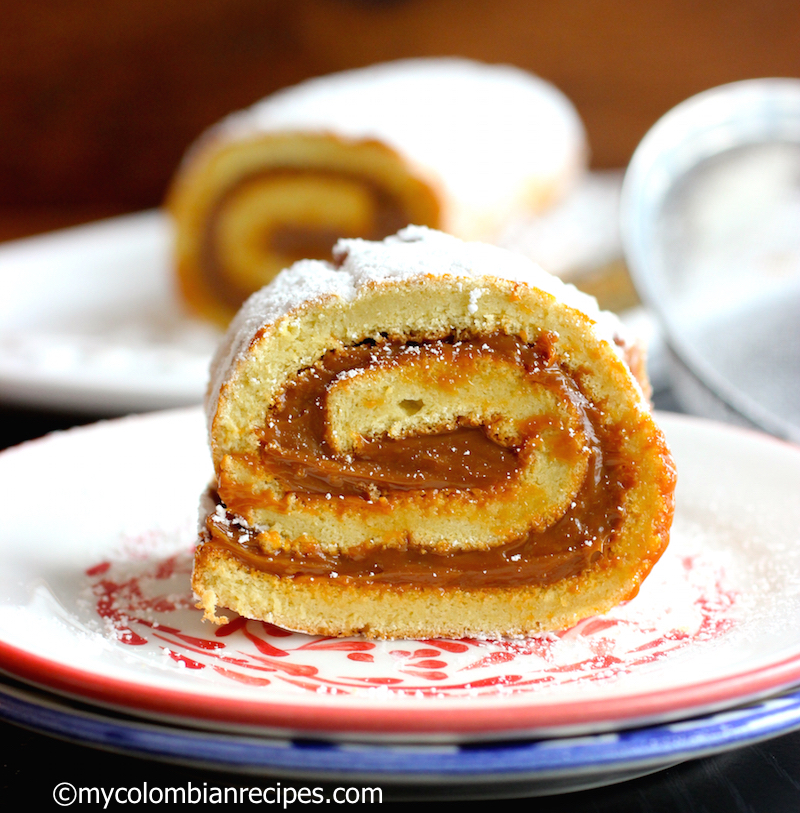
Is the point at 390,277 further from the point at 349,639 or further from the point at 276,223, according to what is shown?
the point at 276,223

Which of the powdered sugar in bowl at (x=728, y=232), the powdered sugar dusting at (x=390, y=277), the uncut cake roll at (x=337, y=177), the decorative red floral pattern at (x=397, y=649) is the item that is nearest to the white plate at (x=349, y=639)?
the decorative red floral pattern at (x=397, y=649)

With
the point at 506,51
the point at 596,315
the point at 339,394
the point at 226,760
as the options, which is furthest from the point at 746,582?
the point at 506,51

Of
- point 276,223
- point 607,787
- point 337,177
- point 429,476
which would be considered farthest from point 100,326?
point 607,787

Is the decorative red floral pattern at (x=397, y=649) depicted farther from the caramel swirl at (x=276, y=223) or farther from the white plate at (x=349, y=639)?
the caramel swirl at (x=276, y=223)

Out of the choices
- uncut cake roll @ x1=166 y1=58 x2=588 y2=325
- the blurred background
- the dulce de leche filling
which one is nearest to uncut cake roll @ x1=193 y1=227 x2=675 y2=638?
the dulce de leche filling

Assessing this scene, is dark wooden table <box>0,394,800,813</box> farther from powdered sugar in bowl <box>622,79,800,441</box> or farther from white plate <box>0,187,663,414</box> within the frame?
powdered sugar in bowl <box>622,79,800,441</box>

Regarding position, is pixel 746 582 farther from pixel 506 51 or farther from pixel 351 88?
pixel 506 51
